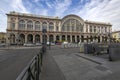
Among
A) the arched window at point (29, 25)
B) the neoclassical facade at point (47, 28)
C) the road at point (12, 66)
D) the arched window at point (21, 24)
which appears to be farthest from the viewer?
the arched window at point (29, 25)

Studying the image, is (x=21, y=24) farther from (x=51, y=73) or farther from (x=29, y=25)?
(x=51, y=73)

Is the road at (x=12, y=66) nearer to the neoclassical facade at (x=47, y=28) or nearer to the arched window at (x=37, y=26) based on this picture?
the neoclassical facade at (x=47, y=28)

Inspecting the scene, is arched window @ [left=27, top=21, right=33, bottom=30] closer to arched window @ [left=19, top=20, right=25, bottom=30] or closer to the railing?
arched window @ [left=19, top=20, right=25, bottom=30]

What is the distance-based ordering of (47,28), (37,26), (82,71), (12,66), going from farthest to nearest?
1. (47,28)
2. (37,26)
3. (12,66)
4. (82,71)

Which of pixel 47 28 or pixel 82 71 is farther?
pixel 47 28

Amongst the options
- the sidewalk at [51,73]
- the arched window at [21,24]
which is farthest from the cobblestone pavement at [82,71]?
the arched window at [21,24]

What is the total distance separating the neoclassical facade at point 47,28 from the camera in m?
41.8

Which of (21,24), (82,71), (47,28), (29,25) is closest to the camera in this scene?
(82,71)

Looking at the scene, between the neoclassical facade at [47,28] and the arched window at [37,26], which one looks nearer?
the neoclassical facade at [47,28]

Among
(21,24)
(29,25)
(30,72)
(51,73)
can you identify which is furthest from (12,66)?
(29,25)

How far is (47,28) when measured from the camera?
47.9 meters

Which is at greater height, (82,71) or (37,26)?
(37,26)

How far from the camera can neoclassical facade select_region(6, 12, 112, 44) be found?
137ft

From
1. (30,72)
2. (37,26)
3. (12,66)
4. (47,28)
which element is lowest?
(12,66)
